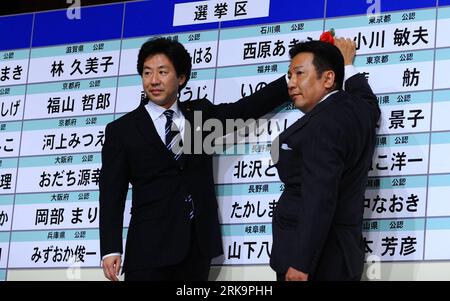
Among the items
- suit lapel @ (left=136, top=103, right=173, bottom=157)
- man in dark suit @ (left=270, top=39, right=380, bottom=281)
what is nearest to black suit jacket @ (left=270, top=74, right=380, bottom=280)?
man in dark suit @ (left=270, top=39, right=380, bottom=281)

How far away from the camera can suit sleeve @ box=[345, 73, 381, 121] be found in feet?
10.9

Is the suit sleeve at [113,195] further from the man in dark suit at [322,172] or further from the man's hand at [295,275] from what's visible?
the man's hand at [295,275]

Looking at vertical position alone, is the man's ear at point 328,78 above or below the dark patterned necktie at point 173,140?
above

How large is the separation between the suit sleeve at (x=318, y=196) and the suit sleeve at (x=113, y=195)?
691mm

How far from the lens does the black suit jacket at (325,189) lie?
9.69ft

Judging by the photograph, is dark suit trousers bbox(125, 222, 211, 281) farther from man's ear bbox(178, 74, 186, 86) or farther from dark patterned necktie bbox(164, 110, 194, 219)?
man's ear bbox(178, 74, 186, 86)

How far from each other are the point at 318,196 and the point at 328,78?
Result: 431mm

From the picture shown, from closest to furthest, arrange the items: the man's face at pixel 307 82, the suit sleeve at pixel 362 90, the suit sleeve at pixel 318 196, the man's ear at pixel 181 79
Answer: the suit sleeve at pixel 318 196 → the man's face at pixel 307 82 → the suit sleeve at pixel 362 90 → the man's ear at pixel 181 79

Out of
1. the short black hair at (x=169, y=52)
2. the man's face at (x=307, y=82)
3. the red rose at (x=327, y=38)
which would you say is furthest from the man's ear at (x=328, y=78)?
the short black hair at (x=169, y=52)

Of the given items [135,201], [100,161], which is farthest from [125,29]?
[135,201]

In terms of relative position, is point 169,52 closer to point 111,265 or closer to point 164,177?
point 164,177

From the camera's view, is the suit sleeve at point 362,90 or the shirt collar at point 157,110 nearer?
the suit sleeve at point 362,90

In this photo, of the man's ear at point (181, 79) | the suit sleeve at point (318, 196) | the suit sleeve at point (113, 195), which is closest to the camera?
the suit sleeve at point (318, 196)

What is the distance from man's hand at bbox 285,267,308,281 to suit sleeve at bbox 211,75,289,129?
0.72 metres
